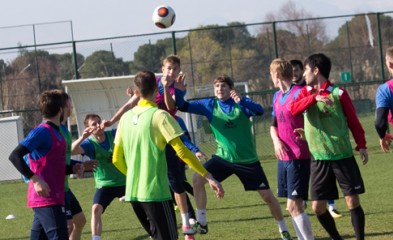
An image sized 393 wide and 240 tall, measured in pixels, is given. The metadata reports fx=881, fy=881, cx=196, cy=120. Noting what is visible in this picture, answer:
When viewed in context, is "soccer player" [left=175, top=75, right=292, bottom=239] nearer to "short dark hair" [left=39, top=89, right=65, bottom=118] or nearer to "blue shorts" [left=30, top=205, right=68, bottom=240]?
"short dark hair" [left=39, top=89, right=65, bottom=118]

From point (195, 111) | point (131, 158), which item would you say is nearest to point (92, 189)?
point (195, 111)

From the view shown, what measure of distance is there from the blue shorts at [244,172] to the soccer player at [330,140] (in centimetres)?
134

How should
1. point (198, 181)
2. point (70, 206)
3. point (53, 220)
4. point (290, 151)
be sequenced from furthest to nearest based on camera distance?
point (198, 181) → point (290, 151) → point (70, 206) → point (53, 220)

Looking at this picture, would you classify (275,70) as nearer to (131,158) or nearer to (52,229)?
(131,158)

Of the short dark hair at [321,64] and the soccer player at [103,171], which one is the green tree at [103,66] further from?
the short dark hair at [321,64]

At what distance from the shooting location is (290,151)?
29.1ft

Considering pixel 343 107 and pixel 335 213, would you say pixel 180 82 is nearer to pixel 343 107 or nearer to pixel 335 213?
pixel 343 107

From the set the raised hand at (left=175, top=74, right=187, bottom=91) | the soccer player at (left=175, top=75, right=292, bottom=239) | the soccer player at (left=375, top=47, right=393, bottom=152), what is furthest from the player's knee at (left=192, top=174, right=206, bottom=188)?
the soccer player at (left=375, top=47, right=393, bottom=152)

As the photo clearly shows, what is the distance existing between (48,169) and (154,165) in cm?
94

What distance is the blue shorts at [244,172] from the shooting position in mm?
9562

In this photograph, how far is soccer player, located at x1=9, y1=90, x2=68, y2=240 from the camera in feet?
23.0

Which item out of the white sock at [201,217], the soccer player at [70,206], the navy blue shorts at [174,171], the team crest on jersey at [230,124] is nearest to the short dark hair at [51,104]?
the soccer player at [70,206]

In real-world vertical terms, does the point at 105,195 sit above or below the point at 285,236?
above

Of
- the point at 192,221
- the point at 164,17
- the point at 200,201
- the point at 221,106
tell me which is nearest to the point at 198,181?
the point at 200,201
